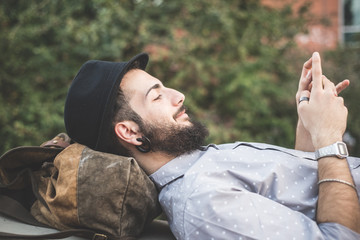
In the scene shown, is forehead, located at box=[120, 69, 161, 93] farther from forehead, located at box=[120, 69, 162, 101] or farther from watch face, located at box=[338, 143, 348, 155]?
watch face, located at box=[338, 143, 348, 155]

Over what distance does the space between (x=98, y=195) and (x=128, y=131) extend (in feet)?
1.55

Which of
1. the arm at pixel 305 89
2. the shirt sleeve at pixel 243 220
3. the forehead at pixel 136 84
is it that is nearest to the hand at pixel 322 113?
the arm at pixel 305 89

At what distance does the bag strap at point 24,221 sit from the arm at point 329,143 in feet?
3.53

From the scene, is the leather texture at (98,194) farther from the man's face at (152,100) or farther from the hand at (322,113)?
Result: the hand at (322,113)

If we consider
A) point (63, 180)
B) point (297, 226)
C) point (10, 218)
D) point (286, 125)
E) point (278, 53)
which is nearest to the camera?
point (297, 226)

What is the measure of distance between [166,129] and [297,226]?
2.87 ft

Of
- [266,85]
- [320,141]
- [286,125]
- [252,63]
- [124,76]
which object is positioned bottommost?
[286,125]

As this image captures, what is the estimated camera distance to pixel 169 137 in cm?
195

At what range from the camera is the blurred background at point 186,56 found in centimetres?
418

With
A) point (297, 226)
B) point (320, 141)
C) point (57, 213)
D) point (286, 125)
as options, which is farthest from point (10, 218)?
point (286, 125)

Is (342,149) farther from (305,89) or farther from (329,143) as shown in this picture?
(305,89)

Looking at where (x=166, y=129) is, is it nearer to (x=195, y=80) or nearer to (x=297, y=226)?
(x=297, y=226)

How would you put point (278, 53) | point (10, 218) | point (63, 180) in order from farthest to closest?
point (278, 53) < point (10, 218) < point (63, 180)

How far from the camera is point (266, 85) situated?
4.99 metres
